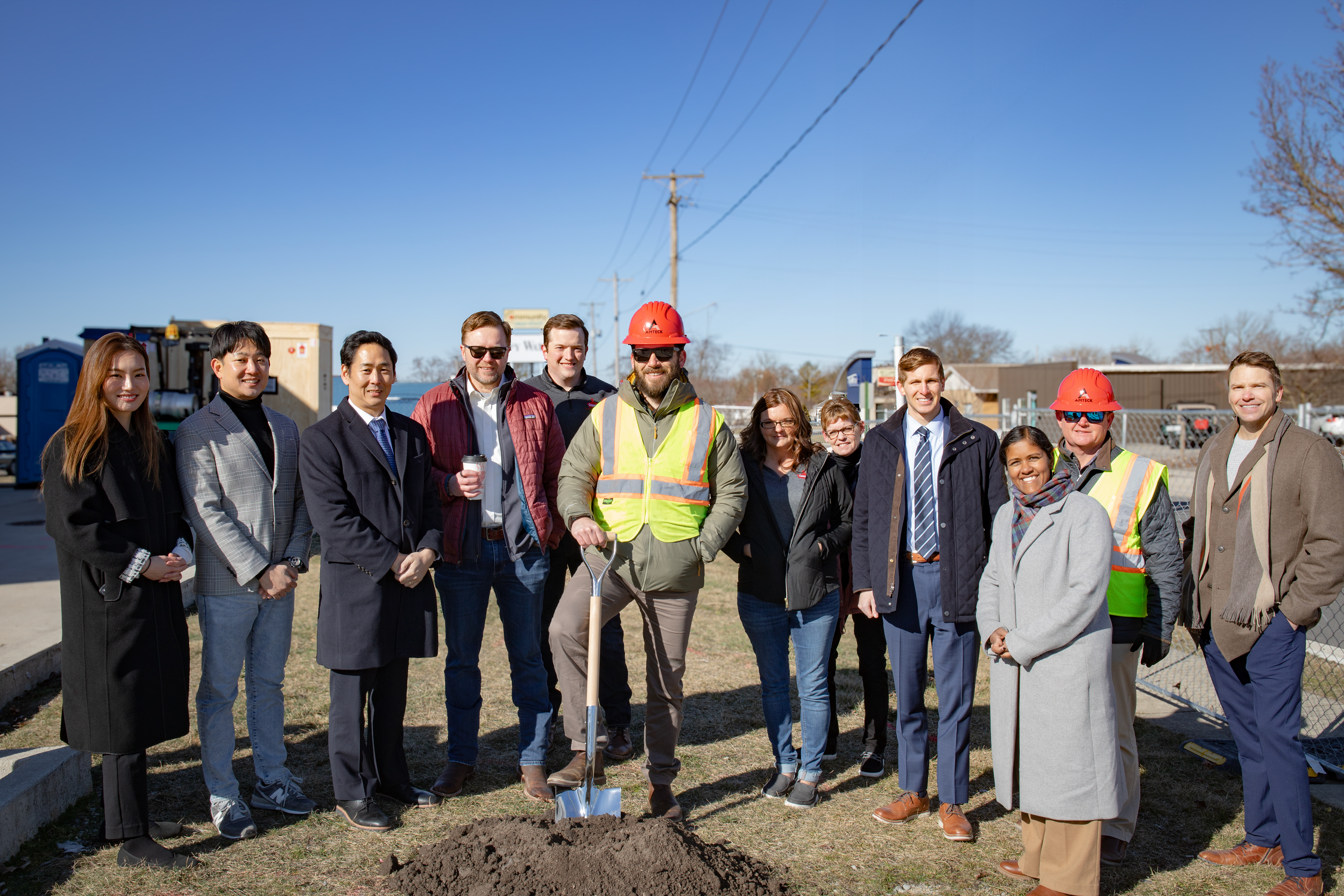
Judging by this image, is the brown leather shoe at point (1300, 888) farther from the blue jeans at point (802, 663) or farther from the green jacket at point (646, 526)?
the green jacket at point (646, 526)

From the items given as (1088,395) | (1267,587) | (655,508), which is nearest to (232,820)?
(655,508)

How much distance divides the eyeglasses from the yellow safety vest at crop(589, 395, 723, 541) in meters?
0.23

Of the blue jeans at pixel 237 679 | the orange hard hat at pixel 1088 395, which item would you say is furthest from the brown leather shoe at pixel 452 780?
the orange hard hat at pixel 1088 395

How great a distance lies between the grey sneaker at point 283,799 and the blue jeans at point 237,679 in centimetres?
3

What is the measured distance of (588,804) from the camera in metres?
3.58

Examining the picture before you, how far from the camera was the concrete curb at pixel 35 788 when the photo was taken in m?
3.34

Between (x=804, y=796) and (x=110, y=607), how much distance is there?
122 inches

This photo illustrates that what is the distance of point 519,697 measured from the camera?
168 inches

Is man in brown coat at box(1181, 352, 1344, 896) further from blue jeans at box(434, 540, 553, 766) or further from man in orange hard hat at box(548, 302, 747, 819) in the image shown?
blue jeans at box(434, 540, 553, 766)

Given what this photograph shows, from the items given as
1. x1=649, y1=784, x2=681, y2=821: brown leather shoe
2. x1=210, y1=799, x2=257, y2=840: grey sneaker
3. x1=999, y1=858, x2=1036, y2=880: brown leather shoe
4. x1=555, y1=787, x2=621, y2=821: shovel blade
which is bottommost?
x1=999, y1=858, x2=1036, y2=880: brown leather shoe

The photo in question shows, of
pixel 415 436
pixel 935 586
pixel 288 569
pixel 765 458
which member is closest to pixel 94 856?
pixel 288 569

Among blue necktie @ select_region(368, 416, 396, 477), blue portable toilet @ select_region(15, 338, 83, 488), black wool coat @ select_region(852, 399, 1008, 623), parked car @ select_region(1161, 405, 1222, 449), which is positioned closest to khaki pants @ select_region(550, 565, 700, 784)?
black wool coat @ select_region(852, 399, 1008, 623)

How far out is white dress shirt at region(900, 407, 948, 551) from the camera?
153 inches

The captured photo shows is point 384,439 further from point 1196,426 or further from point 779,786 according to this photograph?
point 1196,426
